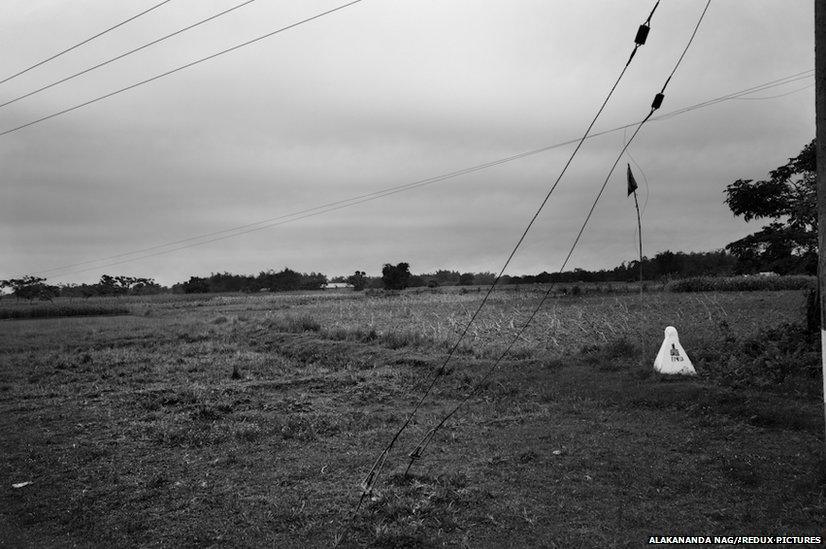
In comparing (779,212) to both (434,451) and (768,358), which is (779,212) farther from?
(434,451)

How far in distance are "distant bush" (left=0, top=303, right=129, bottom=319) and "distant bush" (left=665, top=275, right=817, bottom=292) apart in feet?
186

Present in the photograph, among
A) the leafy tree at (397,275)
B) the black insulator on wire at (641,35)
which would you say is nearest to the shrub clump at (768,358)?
the black insulator on wire at (641,35)

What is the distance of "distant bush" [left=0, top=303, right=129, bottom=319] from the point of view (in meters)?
54.3

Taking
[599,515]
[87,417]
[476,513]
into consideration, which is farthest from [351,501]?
[87,417]

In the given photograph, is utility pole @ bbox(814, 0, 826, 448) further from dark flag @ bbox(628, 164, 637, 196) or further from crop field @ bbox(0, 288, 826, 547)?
dark flag @ bbox(628, 164, 637, 196)

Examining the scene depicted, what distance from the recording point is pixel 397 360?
1894 centimetres

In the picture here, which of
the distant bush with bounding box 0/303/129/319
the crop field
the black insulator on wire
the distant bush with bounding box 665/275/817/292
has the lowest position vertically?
the crop field

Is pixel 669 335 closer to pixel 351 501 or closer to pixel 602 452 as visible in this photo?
pixel 602 452

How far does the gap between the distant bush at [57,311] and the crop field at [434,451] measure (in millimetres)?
42848

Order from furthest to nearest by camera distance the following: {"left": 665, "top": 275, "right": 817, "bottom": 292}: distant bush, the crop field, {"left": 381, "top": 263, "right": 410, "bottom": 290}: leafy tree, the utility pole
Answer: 1. {"left": 381, "top": 263, "right": 410, "bottom": 290}: leafy tree
2. {"left": 665, "top": 275, "right": 817, "bottom": 292}: distant bush
3. the crop field
4. the utility pole

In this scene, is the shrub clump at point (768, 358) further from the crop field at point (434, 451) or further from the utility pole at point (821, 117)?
the utility pole at point (821, 117)

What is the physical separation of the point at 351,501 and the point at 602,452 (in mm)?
3982

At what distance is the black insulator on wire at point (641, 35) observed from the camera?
7.40 meters

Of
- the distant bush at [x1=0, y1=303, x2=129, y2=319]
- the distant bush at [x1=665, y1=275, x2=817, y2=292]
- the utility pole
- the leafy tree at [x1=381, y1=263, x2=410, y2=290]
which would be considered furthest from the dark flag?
the leafy tree at [x1=381, y1=263, x2=410, y2=290]
